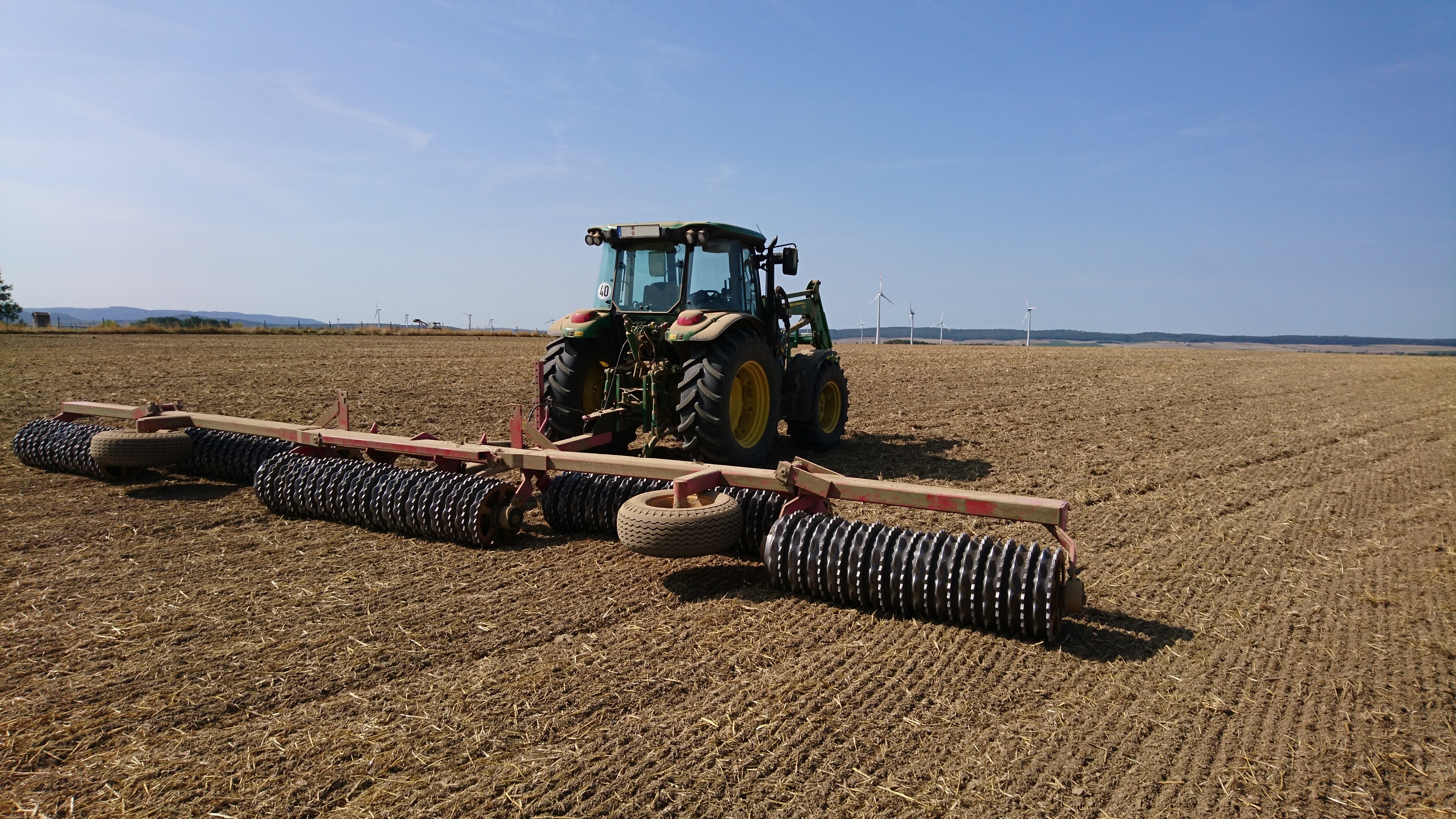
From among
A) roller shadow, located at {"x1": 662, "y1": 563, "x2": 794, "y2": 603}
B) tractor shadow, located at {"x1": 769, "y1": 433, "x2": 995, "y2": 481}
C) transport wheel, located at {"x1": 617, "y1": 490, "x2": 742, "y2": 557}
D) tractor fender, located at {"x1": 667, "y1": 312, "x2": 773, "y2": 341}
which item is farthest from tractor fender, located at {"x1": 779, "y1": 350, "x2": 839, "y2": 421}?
transport wheel, located at {"x1": 617, "y1": 490, "x2": 742, "y2": 557}

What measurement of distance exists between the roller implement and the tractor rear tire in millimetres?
197

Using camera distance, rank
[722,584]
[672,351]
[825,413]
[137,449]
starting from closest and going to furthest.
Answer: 1. [722,584]
2. [137,449]
3. [672,351]
4. [825,413]

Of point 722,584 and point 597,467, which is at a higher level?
point 597,467

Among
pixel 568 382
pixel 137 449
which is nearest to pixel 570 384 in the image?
pixel 568 382

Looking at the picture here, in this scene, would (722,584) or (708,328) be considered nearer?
(722,584)

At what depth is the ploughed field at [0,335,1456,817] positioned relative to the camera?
8.50ft

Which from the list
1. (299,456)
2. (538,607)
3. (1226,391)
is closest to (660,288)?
(299,456)

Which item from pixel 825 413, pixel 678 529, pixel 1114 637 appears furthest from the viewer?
pixel 825 413

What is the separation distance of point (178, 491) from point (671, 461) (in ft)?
13.6

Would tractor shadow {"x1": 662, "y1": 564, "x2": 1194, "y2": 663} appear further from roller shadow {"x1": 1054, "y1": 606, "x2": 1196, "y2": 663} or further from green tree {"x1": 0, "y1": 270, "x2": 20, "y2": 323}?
green tree {"x1": 0, "y1": 270, "x2": 20, "y2": 323}

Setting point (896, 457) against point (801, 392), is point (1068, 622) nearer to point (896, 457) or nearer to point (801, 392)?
point (896, 457)

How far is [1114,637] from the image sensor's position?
12.7 feet

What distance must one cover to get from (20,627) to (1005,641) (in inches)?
172

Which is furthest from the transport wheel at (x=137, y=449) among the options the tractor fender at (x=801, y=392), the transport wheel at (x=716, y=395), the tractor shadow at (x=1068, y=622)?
the tractor fender at (x=801, y=392)
